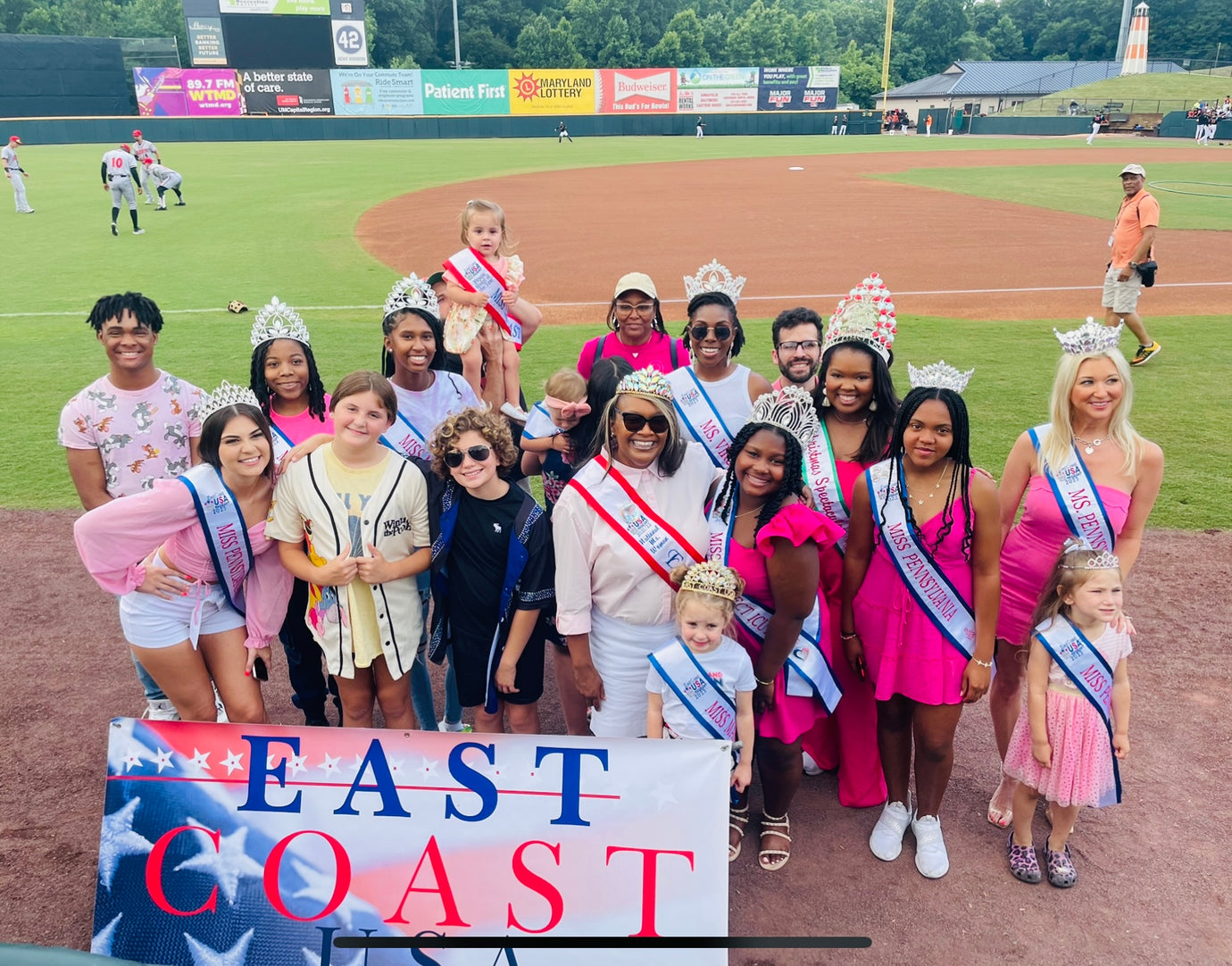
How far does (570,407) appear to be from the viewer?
13.5 feet

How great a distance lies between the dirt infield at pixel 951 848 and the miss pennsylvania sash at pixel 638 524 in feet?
4.68

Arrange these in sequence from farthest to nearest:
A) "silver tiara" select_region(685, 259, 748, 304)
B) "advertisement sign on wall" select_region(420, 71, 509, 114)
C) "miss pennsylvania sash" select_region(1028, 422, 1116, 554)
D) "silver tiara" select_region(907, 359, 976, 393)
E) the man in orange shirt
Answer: "advertisement sign on wall" select_region(420, 71, 509, 114) → the man in orange shirt → "silver tiara" select_region(685, 259, 748, 304) → "miss pennsylvania sash" select_region(1028, 422, 1116, 554) → "silver tiara" select_region(907, 359, 976, 393)

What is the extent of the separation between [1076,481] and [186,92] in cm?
6043

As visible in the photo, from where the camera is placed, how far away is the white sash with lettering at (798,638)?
11.5ft

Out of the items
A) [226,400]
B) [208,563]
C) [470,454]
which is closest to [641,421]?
[470,454]

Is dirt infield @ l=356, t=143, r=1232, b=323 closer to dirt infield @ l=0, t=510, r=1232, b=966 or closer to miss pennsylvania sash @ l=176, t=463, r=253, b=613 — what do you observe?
dirt infield @ l=0, t=510, r=1232, b=966

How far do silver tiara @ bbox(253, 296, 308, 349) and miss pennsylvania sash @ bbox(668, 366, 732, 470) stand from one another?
74.1 inches

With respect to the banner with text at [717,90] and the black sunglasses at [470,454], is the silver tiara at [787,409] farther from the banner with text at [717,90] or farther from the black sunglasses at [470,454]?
the banner with text at [717,90]

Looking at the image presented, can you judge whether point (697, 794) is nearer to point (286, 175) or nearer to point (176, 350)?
point (176, 350)

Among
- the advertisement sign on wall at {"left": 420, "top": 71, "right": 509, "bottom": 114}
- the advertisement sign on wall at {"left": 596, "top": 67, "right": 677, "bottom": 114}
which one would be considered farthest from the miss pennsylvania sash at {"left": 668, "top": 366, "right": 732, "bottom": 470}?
the advertisement sign on wall at {"left": 596, "top": 67, "right": 677, "bottom": 114}

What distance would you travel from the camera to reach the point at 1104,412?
12.5 ft

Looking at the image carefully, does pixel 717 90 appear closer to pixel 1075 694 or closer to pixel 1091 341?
pixel 1091 341

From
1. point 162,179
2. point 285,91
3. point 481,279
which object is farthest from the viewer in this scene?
point 285,91

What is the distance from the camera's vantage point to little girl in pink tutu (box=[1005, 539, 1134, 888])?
3496 millimetres
